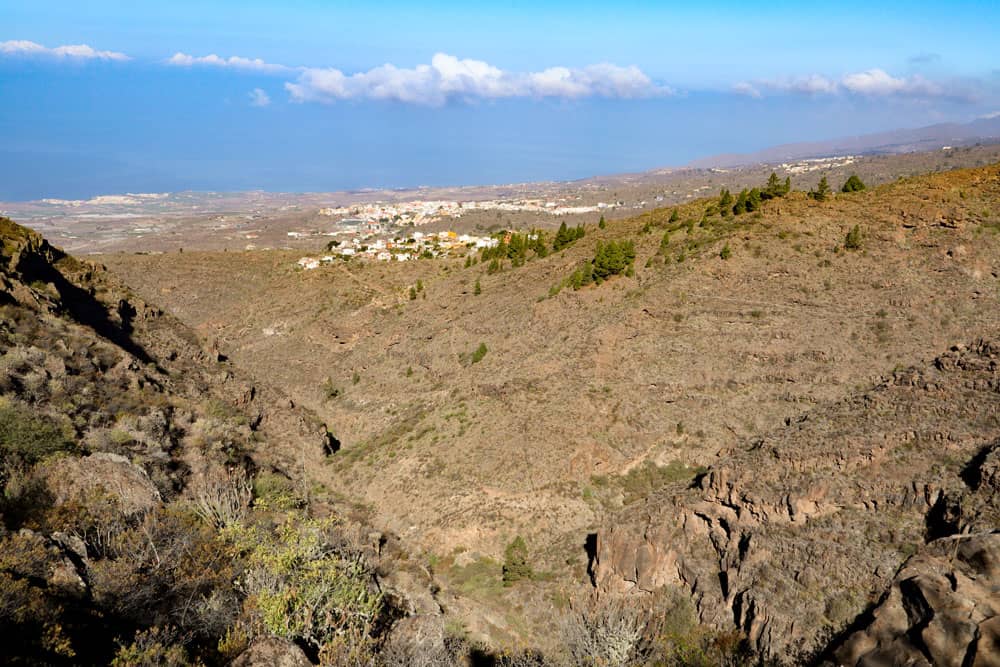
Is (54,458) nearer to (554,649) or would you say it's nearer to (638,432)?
(554,649)

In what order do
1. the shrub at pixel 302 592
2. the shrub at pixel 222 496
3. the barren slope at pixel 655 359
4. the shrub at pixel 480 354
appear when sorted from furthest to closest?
the shrub at pixel 480 354
the barren slope at pixel 655 359
the shrub at pixel 222 496
the shrub at pixel 302 592

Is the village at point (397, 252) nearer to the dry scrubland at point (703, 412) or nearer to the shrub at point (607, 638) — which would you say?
the dry scrubland at point (703, 412)

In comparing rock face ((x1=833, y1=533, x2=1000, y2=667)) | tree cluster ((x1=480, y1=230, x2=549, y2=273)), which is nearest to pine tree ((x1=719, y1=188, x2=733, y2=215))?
tree cluster ((x1=480, y1=230, x2=549, y2=273))

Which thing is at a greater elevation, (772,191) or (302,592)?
(772,191)

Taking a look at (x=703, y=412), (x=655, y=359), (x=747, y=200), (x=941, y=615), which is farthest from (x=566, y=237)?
(x=941, y=615)

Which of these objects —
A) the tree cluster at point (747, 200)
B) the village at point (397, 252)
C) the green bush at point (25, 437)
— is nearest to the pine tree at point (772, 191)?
the tree cluster at point (747, 200)

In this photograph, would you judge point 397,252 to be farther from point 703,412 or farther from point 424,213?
point 424,213
